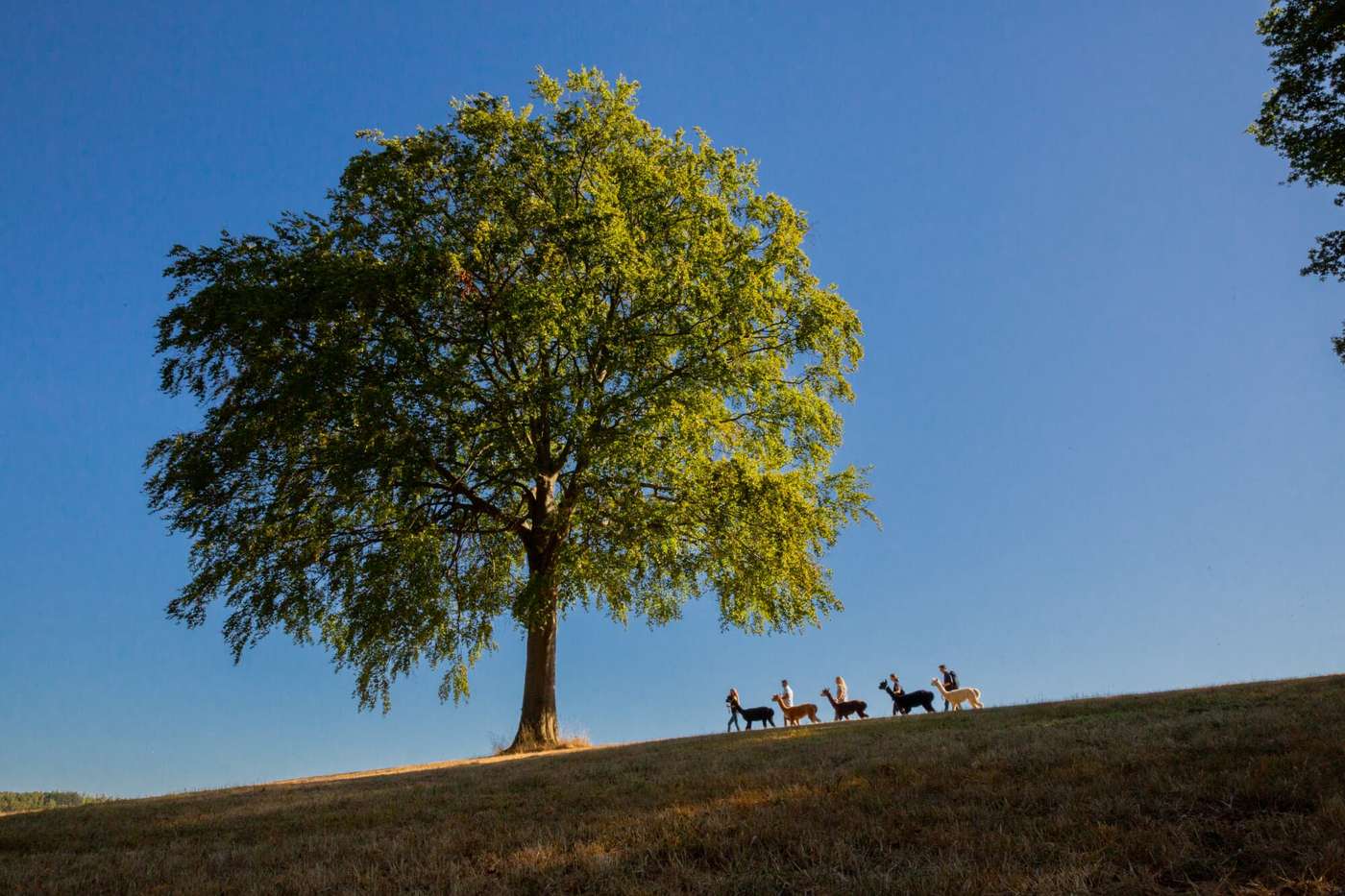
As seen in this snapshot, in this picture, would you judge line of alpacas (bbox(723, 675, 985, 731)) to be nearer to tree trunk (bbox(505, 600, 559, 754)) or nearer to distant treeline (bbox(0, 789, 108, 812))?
tree trunk (bbox(505, 600, 559, 754))

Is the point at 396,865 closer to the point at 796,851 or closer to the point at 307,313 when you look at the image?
the point at 796,851

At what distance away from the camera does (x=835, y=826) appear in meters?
7.92

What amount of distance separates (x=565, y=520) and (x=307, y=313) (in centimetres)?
930

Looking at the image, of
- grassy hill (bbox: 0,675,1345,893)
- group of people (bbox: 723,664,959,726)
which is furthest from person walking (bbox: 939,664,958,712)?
grassy hill (bbox: 0,675,1345,893)

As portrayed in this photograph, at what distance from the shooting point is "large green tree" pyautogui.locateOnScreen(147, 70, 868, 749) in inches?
939

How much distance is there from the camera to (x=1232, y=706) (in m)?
14.1

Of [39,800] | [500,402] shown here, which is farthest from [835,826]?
[39,800]

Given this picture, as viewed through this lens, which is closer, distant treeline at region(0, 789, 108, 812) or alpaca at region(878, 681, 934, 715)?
distant treeline at region(0, 789, 108, 812)

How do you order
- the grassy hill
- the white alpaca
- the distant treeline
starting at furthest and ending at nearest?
the white alpaca → the distant treeline → the grassy hill

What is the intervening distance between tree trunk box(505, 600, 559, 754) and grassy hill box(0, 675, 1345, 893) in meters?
12.3

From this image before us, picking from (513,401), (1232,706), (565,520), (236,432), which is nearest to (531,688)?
(565,520)

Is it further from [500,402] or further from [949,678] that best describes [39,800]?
[949,678]

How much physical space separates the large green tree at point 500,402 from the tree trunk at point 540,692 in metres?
0.07

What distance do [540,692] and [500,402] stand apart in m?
9.18
